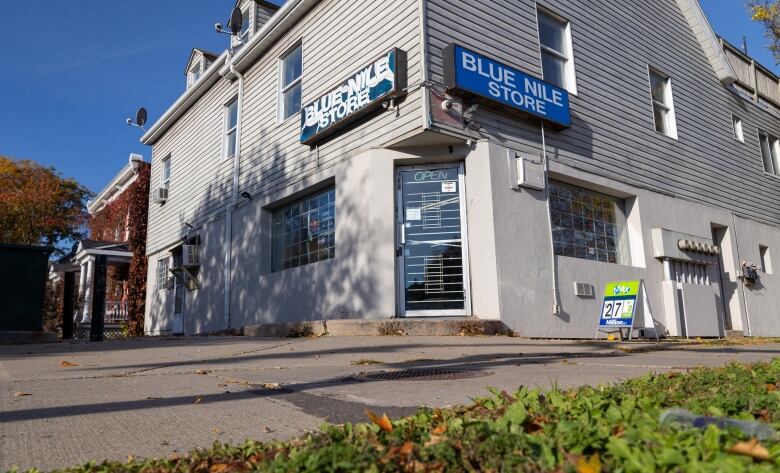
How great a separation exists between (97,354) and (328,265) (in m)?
4.27

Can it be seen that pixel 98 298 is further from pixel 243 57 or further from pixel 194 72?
pixel 194 72

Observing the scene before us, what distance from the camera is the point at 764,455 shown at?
162 centimetres

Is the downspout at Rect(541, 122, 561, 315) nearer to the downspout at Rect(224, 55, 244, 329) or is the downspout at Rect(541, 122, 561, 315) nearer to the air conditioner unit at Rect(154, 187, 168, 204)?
the downspout at Rect(224, 55, 244, 329)

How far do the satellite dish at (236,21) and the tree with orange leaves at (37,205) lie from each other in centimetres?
1938

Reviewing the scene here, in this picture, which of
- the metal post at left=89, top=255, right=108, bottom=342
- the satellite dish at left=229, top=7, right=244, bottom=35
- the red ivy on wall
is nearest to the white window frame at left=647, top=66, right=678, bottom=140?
the satellite dish at left=229, top=7, right=244, bottom=35

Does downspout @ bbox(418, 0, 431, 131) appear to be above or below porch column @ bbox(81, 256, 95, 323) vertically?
above

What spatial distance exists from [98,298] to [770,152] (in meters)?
18.5

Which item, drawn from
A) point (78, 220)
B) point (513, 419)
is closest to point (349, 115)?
point (513, 419)

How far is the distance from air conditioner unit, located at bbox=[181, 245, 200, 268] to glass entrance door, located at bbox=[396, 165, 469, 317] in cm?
790

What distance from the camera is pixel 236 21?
52.1ft

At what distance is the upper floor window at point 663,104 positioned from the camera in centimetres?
1351

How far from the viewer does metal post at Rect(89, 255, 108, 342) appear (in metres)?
10.6

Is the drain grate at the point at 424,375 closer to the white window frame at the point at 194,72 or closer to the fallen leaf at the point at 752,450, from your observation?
the fallen leaf at the point at 752,450

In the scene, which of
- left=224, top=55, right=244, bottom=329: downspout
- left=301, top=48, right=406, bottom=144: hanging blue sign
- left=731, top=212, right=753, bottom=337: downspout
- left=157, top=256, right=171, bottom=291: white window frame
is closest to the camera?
left=301, top=48, right=406, bottom=144: hanging blue sign
